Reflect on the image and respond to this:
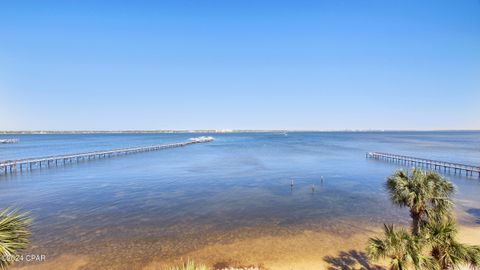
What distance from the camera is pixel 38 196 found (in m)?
29.0

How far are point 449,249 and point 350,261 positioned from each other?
211 inches

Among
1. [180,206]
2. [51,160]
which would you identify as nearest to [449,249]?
[180,206]

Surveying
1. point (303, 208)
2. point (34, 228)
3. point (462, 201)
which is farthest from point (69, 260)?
point (462, 201)

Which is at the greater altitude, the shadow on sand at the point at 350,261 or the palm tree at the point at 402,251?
the palm tree at the point at 402,251

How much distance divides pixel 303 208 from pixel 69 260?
19.3 m

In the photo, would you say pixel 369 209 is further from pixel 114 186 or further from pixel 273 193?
pixel 114 186

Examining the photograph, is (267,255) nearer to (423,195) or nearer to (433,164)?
(423,195)

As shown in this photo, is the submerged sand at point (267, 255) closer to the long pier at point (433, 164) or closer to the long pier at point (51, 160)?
the long pier at point (433, 164)

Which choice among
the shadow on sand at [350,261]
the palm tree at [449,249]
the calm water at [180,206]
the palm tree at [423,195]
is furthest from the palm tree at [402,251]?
the calm water at [180,206]

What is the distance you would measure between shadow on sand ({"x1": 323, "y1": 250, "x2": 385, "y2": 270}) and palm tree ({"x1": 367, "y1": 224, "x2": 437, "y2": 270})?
10.3 feet

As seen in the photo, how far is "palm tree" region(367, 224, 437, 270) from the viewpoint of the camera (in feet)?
32.1

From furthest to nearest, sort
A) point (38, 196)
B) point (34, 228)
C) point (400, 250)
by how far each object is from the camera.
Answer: point (38, 196), point (34, 228), point (400, 250)

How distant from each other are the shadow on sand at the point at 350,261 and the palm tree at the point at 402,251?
3.14m

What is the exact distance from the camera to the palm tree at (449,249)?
989 centimetres
